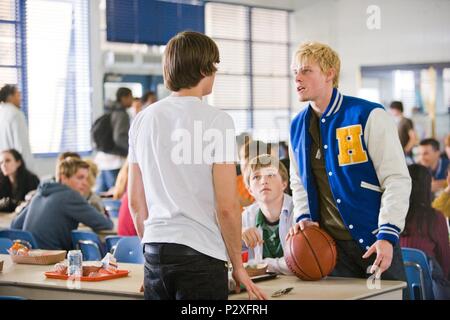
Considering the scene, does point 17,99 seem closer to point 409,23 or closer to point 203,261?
point 409,23

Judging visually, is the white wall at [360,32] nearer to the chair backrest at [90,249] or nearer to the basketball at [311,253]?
the chair backrest at [90,249]

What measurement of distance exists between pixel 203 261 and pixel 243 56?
8.94 m

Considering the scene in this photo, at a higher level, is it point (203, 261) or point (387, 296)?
point (203, 261)

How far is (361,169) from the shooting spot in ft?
10.5

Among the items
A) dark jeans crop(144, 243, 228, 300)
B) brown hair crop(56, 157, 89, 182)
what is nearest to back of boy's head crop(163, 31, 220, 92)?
dark jeans crop(144, 243, 228, 300)

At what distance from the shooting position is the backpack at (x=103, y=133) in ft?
29.5

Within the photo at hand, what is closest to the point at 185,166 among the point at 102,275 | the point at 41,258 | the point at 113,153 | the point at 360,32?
the point at 102,275

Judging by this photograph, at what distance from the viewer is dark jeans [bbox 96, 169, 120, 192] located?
8867 millimetres

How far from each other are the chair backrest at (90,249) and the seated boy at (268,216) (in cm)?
137

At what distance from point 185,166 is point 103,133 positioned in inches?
252

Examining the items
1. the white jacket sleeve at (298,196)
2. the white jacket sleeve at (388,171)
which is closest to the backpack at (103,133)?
the white jacket sleeve at (298,196)
